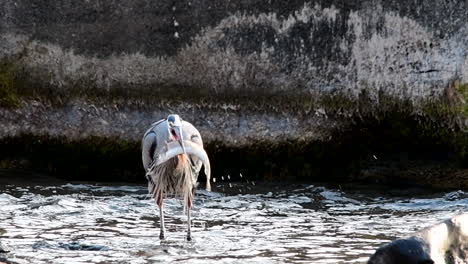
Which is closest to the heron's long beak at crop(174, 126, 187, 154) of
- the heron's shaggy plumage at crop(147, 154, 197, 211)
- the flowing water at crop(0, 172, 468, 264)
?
the heron's shaggy plumage at crop(147, 154, 197, 211)

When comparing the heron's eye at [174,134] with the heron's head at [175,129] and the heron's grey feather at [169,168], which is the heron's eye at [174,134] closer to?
the heron's head at [175,129]

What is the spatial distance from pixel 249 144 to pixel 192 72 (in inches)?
36.6

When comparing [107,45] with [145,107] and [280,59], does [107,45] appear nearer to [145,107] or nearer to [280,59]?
[145,107]

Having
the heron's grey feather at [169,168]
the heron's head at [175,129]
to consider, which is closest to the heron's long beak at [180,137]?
the heron's head at [175,129]

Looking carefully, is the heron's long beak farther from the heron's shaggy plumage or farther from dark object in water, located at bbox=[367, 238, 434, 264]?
dark object in water, located at bbox=[367, 238, 434, 264]

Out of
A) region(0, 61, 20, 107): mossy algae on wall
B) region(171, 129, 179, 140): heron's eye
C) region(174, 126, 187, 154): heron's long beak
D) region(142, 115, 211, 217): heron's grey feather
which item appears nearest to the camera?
region(174, 126, 187, 154): heron's long beak

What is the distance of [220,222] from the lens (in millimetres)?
9555

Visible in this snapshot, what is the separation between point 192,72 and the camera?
37.8 ft

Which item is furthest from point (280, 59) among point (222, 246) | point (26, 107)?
point (222, 246)

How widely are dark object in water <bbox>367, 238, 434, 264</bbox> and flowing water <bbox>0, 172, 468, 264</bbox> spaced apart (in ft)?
3.56

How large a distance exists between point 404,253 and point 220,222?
309 cm

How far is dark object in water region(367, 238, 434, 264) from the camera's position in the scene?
21.9 ft

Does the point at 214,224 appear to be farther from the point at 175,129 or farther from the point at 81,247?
the point at 81,247

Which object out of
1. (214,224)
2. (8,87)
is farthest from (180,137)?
(8,87)
